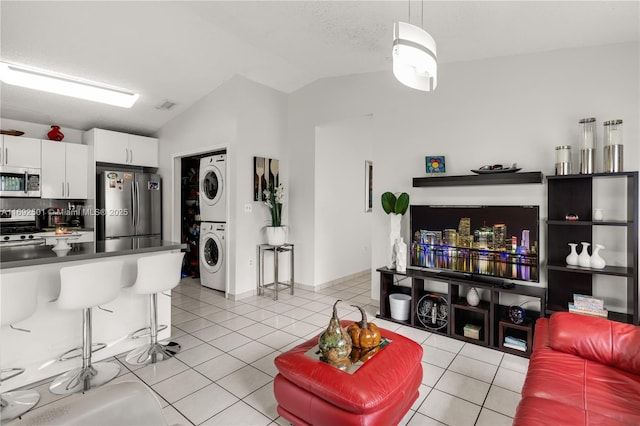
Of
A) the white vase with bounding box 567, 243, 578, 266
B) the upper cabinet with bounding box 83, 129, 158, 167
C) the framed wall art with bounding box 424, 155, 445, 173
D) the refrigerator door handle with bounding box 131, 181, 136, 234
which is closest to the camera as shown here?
the white vase with bounding box 567, 243, 578, 266

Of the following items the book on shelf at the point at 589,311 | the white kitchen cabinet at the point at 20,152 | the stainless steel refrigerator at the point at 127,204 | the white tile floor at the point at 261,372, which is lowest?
the white tile floor at the point at 261,372

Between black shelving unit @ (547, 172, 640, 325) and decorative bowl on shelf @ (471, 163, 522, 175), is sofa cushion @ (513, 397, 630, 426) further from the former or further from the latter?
decorative bowl on shelf @ (471, 163, 522, 175)

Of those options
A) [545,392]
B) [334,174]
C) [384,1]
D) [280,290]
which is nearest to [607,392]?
[545,392]

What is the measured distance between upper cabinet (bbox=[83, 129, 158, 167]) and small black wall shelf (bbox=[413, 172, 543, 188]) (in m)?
4.51

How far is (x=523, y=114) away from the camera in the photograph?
10.6 feet

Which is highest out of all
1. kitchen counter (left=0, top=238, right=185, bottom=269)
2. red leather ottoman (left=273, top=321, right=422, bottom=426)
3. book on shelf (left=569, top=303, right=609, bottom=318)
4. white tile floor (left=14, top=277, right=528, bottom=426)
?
kitchen counter (left=0, top=238, right=185, bottom=269)

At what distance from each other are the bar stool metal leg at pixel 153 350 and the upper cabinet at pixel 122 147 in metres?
3.32

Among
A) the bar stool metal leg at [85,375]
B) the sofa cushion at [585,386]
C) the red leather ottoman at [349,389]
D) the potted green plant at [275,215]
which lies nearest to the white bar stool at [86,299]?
the bar stool metal leg at [85,375]

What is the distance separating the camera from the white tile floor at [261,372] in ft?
6.89

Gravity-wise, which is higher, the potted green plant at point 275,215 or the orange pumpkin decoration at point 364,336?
the potted green plant at point 275,215

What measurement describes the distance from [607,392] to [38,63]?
564 cm

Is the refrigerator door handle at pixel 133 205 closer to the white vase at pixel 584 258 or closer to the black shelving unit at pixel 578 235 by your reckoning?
the black shelving unit at pixel 578 235

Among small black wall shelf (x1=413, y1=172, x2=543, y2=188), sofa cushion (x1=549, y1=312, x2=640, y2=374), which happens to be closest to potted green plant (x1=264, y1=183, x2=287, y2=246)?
small black wall shelf (x1=413, y1=172, x2=543, y2=188)

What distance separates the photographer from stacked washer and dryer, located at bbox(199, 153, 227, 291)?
4.75 m
